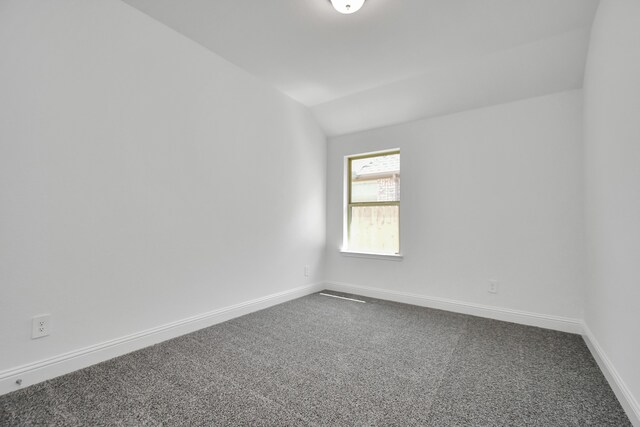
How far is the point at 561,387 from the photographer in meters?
1.71

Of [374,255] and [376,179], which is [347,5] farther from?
[374,255]

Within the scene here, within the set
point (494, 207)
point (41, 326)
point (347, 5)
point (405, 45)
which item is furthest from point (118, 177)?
point (494, 207)

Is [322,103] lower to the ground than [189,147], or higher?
higher

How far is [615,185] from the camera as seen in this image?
168cm

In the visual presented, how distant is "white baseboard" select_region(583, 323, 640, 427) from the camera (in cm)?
139

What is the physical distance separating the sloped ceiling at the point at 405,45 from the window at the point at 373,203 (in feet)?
2.39

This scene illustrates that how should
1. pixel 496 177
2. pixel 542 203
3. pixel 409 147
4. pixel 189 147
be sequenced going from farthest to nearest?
1. pixel 409 147
2. pixel 496 177
3. pixel 542 203
4. pixel 189 147

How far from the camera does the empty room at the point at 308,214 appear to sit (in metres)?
1.59

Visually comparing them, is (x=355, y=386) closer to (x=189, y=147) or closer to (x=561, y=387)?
(x=561, y=387)

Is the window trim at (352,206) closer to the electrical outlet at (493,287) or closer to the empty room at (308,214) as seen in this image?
the empty room at (308,214)

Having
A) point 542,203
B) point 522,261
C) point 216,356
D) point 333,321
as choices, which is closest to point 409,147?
point 542,203

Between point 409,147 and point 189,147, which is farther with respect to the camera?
point 409,147

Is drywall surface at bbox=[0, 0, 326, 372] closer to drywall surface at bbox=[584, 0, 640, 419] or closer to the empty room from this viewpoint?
the empty room

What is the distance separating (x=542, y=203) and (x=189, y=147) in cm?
314
